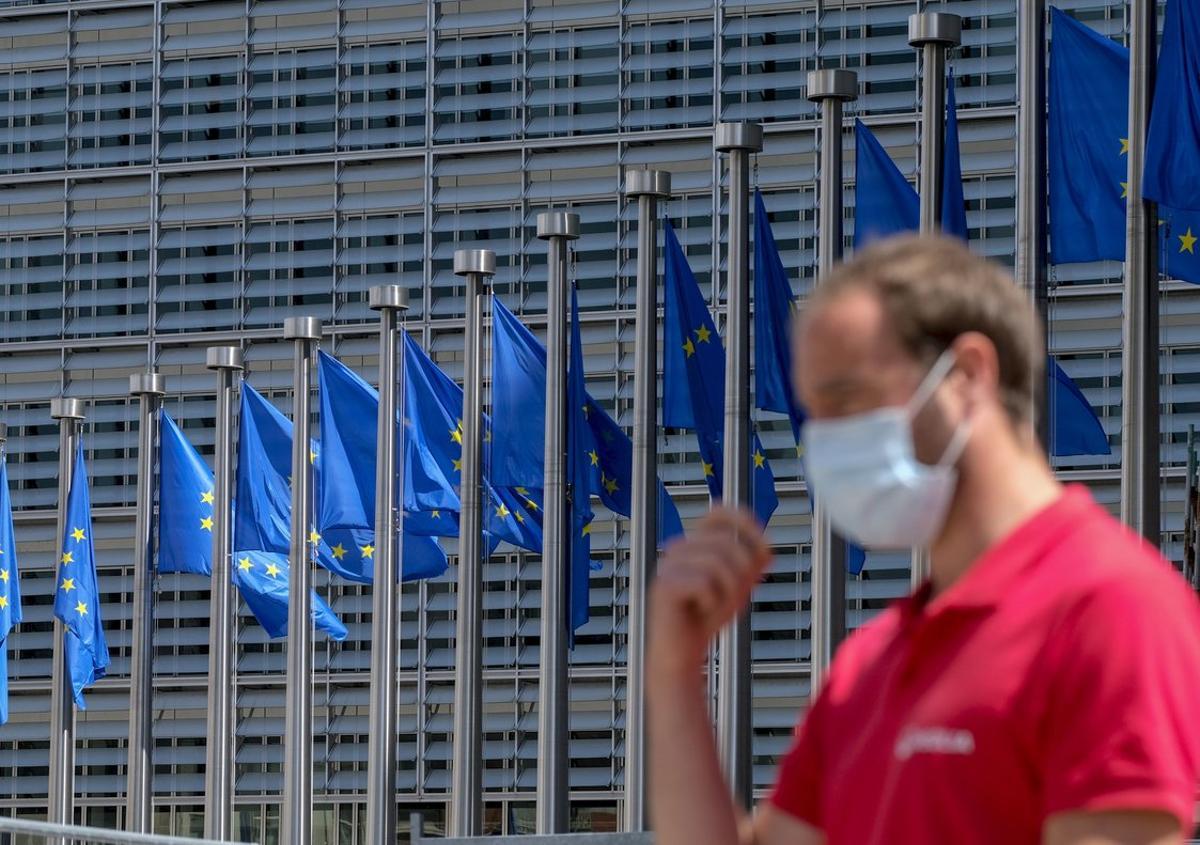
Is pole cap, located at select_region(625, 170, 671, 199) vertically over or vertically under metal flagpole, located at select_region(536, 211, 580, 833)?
over

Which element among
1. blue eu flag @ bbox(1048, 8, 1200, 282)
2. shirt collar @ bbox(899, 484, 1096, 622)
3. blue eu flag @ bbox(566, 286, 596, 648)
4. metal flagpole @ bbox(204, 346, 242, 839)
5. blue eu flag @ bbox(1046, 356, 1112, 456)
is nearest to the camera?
shirt collar @ bbox(899, 484, 1096, 622)

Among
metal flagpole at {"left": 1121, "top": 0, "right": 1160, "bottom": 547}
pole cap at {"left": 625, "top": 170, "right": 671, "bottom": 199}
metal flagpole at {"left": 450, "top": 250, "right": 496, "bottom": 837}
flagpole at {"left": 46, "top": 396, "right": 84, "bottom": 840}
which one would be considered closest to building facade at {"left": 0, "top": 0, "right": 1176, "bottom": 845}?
flagpole at {"left": 46, "top": 396, "right": 84, "bottom": 840}

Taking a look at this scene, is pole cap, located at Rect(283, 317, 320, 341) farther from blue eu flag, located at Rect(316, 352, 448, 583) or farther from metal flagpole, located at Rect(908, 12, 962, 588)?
metal flagpole, located at Rect(908, 12, 962, 588)

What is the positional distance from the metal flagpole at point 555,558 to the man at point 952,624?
22.2 m

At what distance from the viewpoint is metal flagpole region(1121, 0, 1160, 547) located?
17.9 meters

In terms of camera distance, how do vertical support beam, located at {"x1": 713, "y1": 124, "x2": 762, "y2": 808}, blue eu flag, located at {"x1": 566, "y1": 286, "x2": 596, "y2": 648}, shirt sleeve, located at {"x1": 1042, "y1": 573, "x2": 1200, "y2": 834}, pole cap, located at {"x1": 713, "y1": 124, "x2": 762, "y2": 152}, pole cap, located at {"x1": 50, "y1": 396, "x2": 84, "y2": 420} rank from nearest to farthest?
shirt sleeve, located at {"x1": 1042, "y1": 573, "x2": 1200, "y2": 834} < vertical support beam, located at {"x1": 713, "y1": 124, "x2": 762, "y2": 808} < pole cap, located at {"x1": 713, "y1": 124, "x2": 762, "y2": 152} < blue eu flag, located at {"x1": 566, "y1": 286, "x2": 596, "y2": 648} < pole cap, located at {"x1": 50, "y1": 396, "x2": 84, "y2": 420}

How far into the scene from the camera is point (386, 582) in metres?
27.3

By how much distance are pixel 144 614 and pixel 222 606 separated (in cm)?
232

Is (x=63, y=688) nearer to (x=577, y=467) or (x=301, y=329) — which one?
(x=301, y=329)

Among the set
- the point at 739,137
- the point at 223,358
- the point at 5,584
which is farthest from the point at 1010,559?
the point at 5,584

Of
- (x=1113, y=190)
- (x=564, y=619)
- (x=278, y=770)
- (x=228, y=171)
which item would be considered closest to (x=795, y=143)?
(x=228, y=171)

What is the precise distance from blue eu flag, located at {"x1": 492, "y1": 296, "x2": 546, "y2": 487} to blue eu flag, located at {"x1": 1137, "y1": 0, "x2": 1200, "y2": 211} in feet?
30.2

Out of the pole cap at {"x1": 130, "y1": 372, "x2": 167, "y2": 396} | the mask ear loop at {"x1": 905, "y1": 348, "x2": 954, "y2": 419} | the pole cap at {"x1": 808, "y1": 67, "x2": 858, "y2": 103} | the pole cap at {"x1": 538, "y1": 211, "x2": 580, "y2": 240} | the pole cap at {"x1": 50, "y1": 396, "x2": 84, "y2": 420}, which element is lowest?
the mask ear loop at {"x1": 905, "y1": 348, "x2": 954, "y2": 419}

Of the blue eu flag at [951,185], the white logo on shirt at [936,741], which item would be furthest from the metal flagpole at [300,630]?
the white logo on shirt at [936,741]
